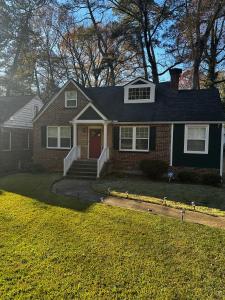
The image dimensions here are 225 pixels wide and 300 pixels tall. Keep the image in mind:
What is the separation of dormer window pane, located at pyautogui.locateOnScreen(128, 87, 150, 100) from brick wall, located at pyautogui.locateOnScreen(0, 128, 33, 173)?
350 inches

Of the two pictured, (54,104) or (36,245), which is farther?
(54,104)

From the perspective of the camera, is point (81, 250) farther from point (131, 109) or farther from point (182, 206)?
point (131, 109)

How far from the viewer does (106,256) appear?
5.06 metres

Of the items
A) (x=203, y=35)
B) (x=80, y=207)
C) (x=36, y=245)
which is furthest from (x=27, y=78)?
(x=36, y=245)

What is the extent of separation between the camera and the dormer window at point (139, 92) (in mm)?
15966

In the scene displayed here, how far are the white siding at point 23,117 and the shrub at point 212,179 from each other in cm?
1394

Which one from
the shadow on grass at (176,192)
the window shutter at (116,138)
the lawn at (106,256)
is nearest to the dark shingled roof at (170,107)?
the window shutter at (116,138)

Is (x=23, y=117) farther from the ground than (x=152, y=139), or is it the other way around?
(x=23, y=117)

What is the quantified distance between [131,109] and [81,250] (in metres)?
11.8

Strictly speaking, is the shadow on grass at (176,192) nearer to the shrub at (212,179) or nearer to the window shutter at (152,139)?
the shrub at (212,179)

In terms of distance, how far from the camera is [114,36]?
2588 centimetres

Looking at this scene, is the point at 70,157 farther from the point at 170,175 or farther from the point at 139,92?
the point at 139,92

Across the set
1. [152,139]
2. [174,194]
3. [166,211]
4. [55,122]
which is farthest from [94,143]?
[166,211]

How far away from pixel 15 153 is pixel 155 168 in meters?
11.8
